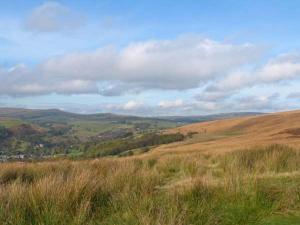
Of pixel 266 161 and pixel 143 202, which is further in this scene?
pixel 266 161

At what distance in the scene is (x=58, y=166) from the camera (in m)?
15.9

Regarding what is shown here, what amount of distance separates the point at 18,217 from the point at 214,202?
357cm

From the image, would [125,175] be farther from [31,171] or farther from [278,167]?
[278,167]

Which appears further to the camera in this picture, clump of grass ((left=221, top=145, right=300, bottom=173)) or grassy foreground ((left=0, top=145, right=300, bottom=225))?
clump of grass ((left=221, top=145, right=300, bottom=173))

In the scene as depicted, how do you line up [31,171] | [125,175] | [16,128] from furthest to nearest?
[16,128]
[31,171]
[125,175]

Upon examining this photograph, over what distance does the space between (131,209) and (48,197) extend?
143 centimetres

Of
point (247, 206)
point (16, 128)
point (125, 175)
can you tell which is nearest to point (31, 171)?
point (125, 175)

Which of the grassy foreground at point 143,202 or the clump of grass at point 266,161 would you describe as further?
the clump of grass at point 266,161

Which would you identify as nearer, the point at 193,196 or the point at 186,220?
the point at 186,220

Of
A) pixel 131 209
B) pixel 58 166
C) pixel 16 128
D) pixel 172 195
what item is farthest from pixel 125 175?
pixel 16 128

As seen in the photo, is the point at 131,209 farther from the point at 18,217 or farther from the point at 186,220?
the point at 18,217

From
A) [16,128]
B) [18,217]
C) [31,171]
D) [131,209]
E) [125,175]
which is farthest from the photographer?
[16,128]

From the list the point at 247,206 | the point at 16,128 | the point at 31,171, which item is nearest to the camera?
the point at 247,206

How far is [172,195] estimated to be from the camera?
910 cm
